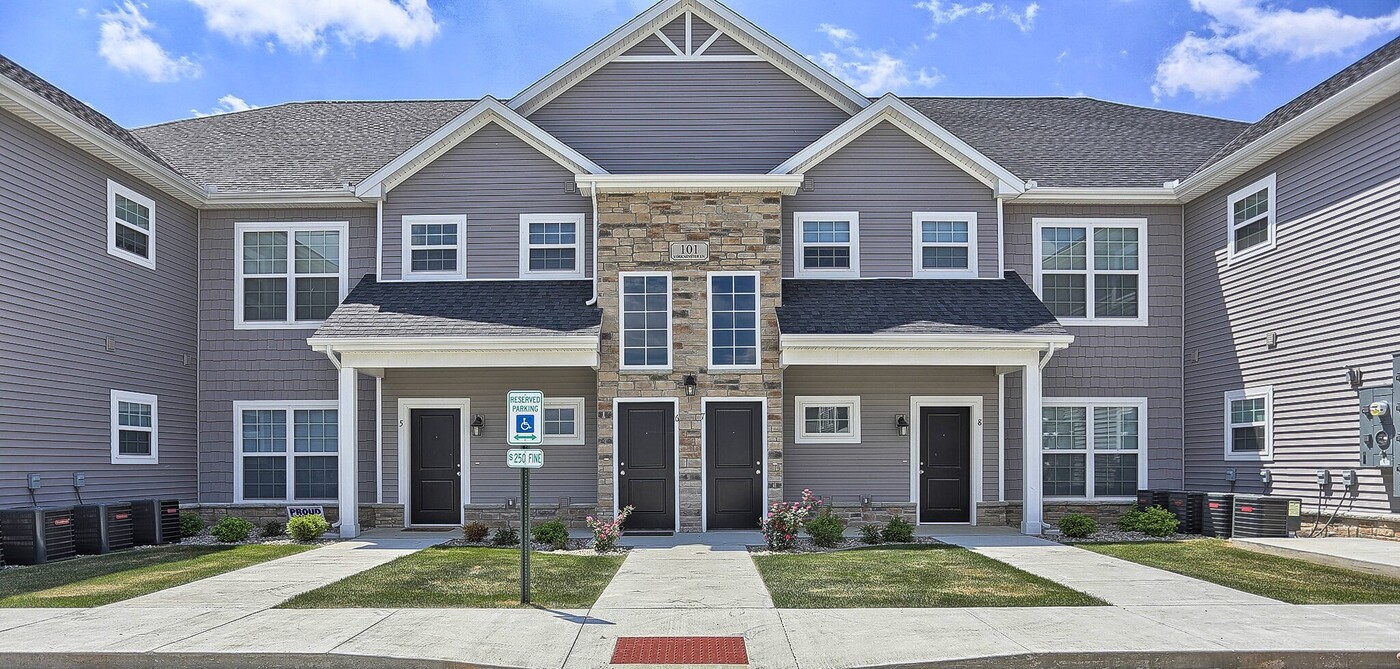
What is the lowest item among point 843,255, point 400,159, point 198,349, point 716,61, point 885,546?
point 885,546

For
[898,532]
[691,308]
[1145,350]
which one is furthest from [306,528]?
[1145,350]

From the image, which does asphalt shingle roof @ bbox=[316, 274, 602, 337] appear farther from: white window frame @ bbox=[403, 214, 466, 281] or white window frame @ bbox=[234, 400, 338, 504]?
white window frame @ bbox=[234, 400, 338, 504]

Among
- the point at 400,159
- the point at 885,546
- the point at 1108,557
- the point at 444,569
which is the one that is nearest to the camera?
the point at 444,569

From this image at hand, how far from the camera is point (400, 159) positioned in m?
16.6

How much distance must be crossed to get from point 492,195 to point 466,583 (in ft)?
26.6

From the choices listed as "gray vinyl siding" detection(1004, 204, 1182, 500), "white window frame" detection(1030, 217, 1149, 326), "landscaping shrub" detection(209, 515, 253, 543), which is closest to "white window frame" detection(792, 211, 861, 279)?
"gray vinyl siding" detection(1004, 204, 1182, 500)

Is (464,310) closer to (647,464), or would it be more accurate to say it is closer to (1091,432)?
(647,464)

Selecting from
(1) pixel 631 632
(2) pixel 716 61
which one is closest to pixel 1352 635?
(1) pixel 631 632

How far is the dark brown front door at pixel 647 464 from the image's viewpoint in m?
15.5

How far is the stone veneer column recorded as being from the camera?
15391mm

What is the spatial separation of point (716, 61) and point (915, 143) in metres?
3.71

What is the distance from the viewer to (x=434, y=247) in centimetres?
1692

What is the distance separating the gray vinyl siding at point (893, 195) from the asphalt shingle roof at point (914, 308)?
0.58 metres

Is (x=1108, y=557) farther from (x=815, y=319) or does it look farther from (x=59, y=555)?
(x=59, y=555)
